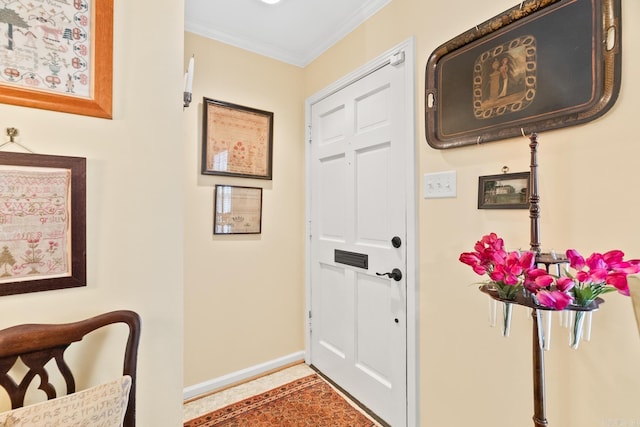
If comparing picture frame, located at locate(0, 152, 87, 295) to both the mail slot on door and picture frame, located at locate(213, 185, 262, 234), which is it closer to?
picture frame, located at locate(213, 185, 262, 234)

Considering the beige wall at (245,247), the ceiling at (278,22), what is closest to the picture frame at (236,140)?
the beige wall at (245,247)

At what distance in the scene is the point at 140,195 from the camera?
1.09 metres

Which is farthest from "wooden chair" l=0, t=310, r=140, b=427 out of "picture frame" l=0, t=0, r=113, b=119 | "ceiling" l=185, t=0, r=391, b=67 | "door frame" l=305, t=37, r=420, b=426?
"ceiling" l=185, t=0, r=391, b=67

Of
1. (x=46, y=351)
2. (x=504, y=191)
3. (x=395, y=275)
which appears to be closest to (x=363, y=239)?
(x=395, y=275)

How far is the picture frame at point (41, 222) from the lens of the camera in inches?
35.3

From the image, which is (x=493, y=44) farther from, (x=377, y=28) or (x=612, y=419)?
(x=612, y=419)

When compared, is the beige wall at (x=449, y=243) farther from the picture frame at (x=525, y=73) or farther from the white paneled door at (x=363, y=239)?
the white paneled door at (x=363, y=239)

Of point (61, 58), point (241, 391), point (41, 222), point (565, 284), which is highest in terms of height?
point (61, 58)

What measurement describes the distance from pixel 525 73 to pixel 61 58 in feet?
5.59

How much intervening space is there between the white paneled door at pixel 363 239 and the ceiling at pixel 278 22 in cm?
41

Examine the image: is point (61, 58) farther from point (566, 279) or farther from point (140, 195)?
point (566, 279)

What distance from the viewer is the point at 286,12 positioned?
192cm

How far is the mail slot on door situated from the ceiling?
1553 millimetres

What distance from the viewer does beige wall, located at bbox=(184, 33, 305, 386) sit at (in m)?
2.04
